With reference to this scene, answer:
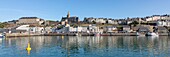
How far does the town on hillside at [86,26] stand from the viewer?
109619mm

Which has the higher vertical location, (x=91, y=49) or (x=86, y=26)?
(x=86, y=26)

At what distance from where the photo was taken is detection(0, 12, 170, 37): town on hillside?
110 m

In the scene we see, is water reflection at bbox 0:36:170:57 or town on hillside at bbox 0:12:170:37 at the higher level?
town on hillside at bbox 0:12:170:37

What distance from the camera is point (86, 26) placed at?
137 m

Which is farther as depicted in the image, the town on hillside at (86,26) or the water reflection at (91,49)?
the town on hillside at (86,26)

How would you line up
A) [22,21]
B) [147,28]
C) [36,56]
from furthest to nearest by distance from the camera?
[22,21] < [147,28] < [36,56]

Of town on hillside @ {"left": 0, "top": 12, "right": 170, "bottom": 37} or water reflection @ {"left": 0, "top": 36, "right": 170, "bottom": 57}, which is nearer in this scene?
water reflection @ {"left": 0, "top": 36, "right": 170, "bottom": 57}

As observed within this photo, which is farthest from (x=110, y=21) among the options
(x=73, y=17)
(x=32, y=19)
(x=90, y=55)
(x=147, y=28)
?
(x=90, y=55)

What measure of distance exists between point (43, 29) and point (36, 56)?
108 m

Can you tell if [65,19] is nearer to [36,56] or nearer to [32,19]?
[32,19]

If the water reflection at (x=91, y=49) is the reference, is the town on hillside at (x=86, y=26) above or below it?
above

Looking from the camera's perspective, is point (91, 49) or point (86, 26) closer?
point (91, 49)

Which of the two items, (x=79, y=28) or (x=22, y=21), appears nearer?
(x=79, y=28)

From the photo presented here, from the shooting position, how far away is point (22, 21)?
169250mm
